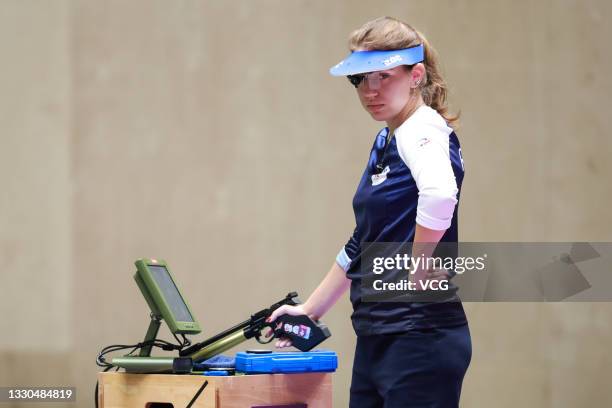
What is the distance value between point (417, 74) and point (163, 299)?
878mm

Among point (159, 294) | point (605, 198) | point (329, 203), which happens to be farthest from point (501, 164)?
point (159, 294)

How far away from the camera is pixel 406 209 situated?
6.56ft

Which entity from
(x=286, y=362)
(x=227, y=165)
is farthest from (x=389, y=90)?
(x=227, y=165)

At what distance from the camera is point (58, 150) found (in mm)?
4727

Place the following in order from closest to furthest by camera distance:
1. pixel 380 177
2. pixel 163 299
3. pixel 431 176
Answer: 1. pixel 431 176
2. pixel 380 177
3. pixel 163 299

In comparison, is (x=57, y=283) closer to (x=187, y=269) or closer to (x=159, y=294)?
(x=187, y=269)

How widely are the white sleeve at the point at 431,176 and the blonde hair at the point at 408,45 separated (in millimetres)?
127

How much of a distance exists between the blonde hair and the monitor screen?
0.82 meters

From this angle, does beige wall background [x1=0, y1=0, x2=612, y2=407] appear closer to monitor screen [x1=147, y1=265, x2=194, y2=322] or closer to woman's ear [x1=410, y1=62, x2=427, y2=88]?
monitor screen [x1=147, y1=265, x2=194, y2=322]

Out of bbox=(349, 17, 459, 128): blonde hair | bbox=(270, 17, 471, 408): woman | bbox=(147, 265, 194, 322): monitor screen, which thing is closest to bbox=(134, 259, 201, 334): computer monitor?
bbox=(147, 265, 194, 322): monitor screen

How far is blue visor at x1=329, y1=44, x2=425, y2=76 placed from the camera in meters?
2.07

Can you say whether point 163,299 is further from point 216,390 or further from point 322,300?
point 322,300

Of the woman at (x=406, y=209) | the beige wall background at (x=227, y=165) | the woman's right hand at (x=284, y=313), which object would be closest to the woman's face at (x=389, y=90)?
the woman at (x=406, y=209)

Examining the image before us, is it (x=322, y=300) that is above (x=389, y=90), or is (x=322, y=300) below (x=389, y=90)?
below
